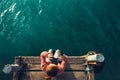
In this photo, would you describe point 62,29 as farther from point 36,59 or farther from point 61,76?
point 61,76

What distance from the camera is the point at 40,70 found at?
1264cm

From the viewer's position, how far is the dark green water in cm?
1537

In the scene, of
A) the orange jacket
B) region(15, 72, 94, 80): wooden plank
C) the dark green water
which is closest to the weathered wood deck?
region(15, 72, 94, 80): wooden plank

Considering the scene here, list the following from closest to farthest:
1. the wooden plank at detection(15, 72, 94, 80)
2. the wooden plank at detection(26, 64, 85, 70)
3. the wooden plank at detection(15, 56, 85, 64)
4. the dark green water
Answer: the wooden plank at detection(15, 72, 94, 80), the wooden plank at detection(26, 64, 85, 70), the wooden plank at detection(15, 56, 85, 64), the dark green water

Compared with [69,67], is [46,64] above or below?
above

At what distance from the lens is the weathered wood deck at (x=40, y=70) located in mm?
12359

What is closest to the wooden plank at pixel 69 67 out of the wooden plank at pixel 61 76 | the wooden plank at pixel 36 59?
the wooden plank at pixel 36 59

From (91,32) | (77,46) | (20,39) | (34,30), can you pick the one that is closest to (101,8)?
(91,32)

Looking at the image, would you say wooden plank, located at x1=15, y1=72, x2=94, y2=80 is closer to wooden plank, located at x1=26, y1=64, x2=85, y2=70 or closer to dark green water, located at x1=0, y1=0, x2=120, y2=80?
wooden plank, located at x1=26, y1=64, x2=85, y2=70

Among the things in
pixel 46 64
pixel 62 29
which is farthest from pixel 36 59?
pixel 62 29

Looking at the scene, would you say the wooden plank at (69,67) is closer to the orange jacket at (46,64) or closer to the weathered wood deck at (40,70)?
the weathered wood deck at (40,70)

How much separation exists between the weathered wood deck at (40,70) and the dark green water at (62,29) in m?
2.40

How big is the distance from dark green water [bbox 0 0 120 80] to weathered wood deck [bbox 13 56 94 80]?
2.40 m

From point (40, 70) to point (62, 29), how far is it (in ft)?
13.7
